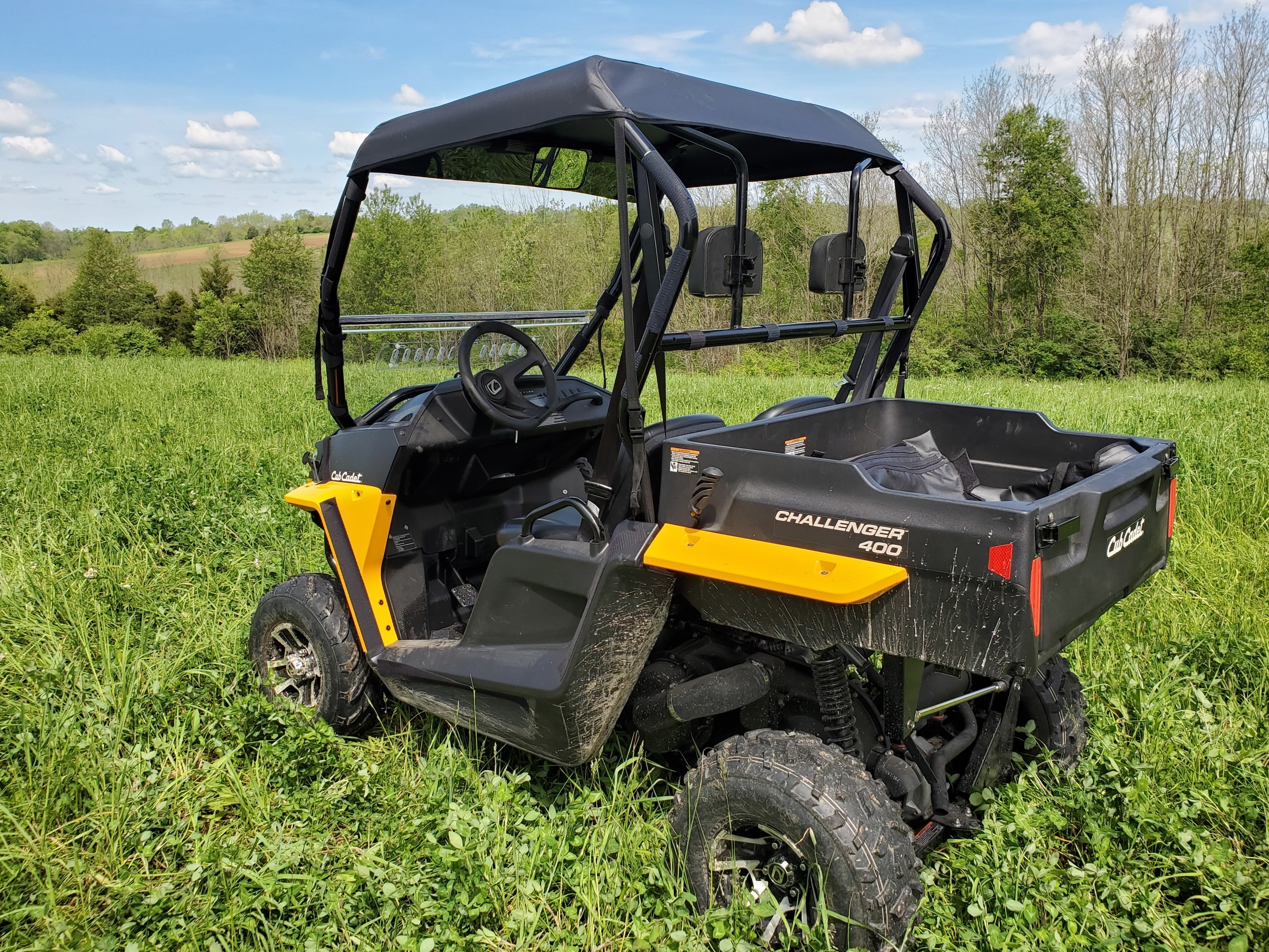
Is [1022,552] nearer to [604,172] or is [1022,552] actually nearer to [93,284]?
[604,172]

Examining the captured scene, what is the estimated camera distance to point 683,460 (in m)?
2.38

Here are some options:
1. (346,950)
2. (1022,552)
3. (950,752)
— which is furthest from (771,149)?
(346,950)

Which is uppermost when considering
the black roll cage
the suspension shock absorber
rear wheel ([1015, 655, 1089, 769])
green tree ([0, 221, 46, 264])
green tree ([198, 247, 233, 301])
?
green tree ([0, 221, 46, 264])

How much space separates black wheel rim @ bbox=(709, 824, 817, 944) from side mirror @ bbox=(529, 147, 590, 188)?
7.39 feet

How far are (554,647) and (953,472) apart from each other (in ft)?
4.24

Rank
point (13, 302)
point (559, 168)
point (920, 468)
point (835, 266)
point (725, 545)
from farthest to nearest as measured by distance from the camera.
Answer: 1. point (13, 302)
2. point (559, 168)
3. point (835, 266)
4. point (920, 468)
5. point (725, 545)

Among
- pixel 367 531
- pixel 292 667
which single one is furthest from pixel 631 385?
pixel 292 667

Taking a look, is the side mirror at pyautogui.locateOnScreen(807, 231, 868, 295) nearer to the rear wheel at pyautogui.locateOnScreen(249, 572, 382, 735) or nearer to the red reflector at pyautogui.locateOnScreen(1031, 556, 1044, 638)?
the red reflector at pyautogui.locateOnScreen(1031, 556, 1044, 638)

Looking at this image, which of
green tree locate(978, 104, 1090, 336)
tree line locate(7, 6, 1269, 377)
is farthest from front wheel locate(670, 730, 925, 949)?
green tree locate(978, 104, 1090, 336)

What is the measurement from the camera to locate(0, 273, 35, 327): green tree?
109 feet

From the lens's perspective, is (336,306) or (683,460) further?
(336,306)

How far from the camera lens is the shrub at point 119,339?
27484 mm

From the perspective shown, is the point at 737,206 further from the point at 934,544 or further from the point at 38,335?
the point at 38,335

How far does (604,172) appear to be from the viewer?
349 cm
